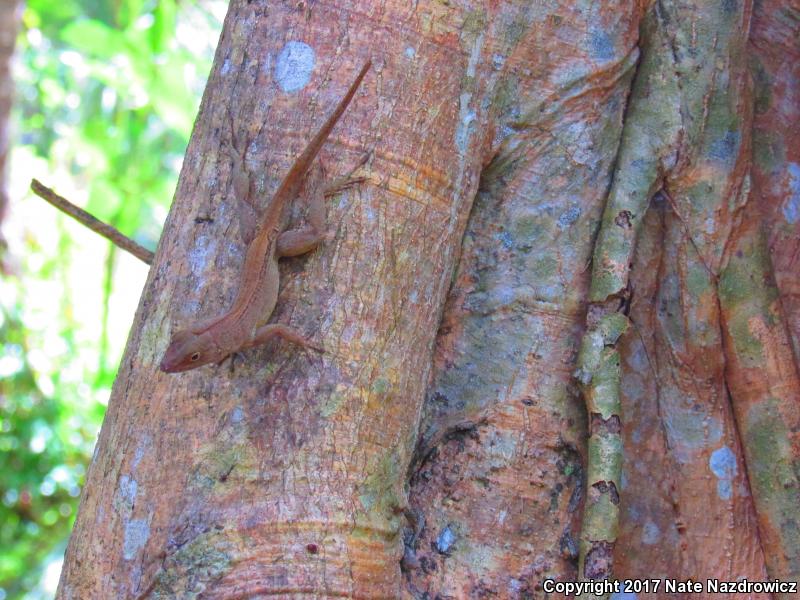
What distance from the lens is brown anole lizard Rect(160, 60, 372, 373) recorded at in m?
2.62

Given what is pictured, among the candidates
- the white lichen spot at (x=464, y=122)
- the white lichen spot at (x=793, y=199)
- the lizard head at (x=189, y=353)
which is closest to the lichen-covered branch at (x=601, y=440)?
the white lichen spot at (x=464, y=122)

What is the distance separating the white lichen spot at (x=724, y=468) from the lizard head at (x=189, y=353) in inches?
69.3

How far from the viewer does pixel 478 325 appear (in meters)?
3.07

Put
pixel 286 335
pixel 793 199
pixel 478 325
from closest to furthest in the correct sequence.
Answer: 1. pixel 286 335
2. pixel 478 325
3. pixel 793 199

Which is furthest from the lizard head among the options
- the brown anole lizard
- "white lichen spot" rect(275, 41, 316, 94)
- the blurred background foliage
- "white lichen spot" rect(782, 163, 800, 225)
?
Result: the blurred background foliage

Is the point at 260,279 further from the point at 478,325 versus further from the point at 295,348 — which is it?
the point at 478,325

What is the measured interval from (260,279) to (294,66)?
695 mm

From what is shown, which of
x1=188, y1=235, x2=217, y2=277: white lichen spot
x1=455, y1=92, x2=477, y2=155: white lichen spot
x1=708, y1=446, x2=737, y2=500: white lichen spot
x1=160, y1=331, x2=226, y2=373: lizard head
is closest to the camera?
x1=160, y1=331, x2=226, y2=373: lizard head

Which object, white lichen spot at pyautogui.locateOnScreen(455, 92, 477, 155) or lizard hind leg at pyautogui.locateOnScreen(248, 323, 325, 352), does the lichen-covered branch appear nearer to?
white lichen spot at pyautogui.locateOnScreen(455, 92, 477, 155)

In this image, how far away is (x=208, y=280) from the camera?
2779 millimetres

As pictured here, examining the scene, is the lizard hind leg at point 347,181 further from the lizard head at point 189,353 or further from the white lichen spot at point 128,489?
the white lichen spot at point 128,489

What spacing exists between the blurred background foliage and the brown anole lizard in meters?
4.33

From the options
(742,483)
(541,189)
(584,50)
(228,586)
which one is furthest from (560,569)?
(584,50)

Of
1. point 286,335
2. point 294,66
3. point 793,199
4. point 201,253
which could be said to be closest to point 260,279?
point 201,253
